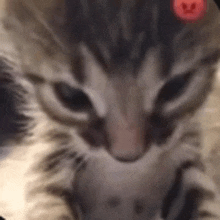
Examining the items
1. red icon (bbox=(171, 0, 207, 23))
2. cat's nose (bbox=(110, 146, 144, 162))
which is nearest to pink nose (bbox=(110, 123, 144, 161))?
cat's nose (bbox=(110, 146, 144, 162))

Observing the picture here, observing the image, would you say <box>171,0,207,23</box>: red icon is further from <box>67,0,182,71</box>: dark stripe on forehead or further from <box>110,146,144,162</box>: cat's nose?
<box>110,146,144,162</box>: cat's nose

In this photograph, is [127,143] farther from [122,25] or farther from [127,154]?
[122,25]

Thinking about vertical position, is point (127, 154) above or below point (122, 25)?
below

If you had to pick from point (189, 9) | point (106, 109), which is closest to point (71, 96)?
point (106, 109)

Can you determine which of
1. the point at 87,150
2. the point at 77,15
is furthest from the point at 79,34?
the point at 87,150

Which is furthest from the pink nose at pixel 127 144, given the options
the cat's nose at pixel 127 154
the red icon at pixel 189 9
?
the red icon at pixel 189 9

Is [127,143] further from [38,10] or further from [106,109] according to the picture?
[38,10]
